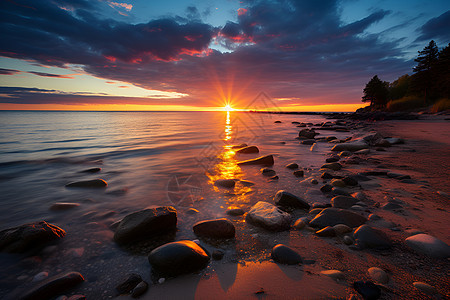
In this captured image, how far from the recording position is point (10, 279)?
6.77 feet

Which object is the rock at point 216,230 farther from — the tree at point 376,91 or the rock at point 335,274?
the tree at point 376,91

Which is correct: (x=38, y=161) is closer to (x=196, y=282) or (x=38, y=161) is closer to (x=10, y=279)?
(x=10, y=279)

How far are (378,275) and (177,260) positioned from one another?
203 centimetres

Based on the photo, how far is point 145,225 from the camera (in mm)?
2691

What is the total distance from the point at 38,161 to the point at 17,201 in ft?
18.6

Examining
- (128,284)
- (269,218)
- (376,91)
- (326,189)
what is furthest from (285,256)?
(376,91)

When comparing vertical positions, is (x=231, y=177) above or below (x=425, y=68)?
below

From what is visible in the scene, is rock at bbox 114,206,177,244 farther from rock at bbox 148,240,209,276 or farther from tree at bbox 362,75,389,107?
tree at bbox 362,75,389,107

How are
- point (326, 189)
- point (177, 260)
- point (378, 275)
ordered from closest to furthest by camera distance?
point (378, 275) → point (177, 260) → point (326, 189)

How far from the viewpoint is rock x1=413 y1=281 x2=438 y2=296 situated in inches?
62.3

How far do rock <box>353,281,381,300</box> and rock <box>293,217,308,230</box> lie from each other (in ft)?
3.58

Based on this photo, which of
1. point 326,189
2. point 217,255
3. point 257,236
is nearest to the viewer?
point 217,255

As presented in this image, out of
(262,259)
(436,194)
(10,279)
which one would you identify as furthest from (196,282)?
(436,194)

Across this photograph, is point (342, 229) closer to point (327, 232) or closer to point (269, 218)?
point (327, 232)
